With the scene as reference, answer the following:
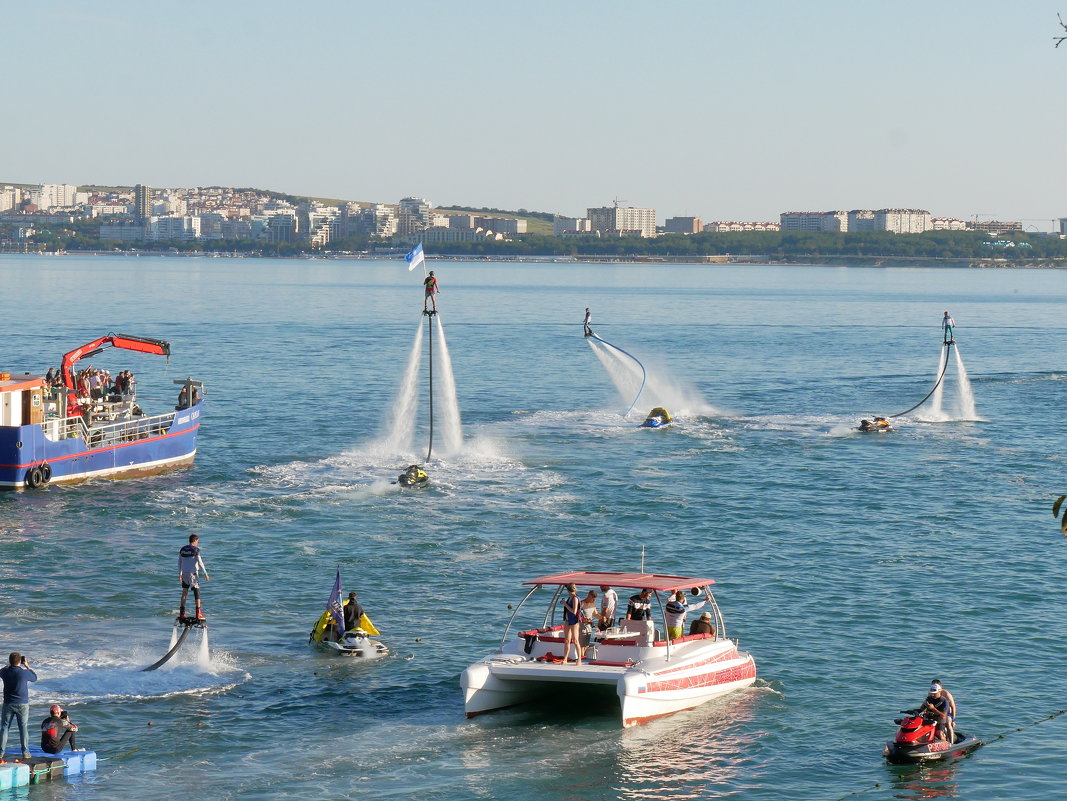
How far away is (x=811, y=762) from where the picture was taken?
31156mm

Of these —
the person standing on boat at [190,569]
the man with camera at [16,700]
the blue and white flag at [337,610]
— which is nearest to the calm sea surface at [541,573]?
the blue and white flag at [337,610]

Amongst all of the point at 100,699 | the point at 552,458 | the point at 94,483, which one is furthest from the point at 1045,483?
the point at 100,699

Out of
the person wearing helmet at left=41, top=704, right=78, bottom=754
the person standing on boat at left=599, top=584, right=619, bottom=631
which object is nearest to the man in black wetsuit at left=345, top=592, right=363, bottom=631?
the person standing on boat at left=599, top=584, right=619, bottom=631

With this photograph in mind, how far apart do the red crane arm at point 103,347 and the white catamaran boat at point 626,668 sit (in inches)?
1403

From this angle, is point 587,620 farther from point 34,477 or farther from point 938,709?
point 34,477

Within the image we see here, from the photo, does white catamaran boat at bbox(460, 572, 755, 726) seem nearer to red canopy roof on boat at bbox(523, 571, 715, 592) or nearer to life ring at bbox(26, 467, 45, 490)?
red canopy roof on boat at bbox(523, 571, 715, 592)

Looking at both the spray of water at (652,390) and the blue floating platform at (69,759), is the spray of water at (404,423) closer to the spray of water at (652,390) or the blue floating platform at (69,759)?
the spray of water at (652,390)

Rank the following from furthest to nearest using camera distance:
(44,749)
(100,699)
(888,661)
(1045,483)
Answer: (1045,483) < (888,661) < (100,699) < (44,749)

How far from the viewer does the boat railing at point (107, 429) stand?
6178 centimetres

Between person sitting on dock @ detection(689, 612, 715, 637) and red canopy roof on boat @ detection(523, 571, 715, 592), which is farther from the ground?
red canopy roof on boat @ detection(523, 571, 715, 592)

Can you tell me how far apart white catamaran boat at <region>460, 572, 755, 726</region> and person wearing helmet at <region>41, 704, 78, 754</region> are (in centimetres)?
858

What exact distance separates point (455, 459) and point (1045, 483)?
28.5 m

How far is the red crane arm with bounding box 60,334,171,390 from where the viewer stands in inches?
2502

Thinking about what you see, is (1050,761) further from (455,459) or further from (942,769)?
(455,459)
